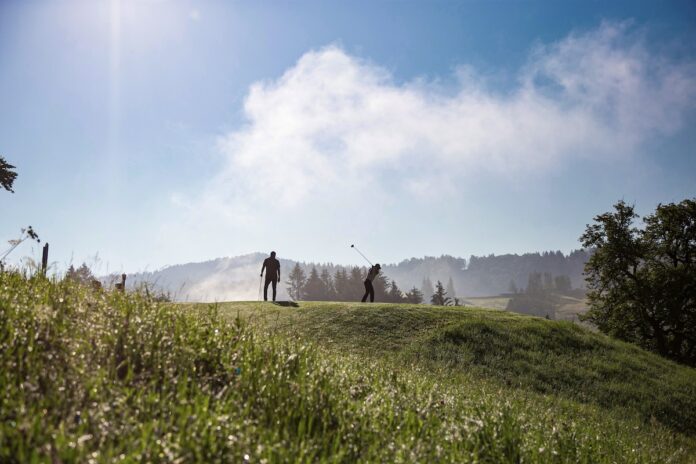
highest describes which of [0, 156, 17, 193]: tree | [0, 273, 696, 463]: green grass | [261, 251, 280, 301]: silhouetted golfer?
[0, 156, 17, 193]: tree

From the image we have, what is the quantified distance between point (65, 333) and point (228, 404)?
91.6 inches

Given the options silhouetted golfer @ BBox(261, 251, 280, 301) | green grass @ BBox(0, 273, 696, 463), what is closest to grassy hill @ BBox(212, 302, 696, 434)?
silhouetted golfer @ BBox(261, 251, 280, 301)

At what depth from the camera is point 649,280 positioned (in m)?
34.3

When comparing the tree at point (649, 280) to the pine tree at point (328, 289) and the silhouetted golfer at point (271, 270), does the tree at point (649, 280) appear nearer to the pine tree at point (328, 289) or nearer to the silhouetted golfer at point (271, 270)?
the silhouetted golfer at point (271, 270)

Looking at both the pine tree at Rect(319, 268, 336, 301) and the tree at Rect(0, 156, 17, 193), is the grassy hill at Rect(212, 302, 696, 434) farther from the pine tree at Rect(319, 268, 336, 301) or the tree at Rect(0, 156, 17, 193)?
the pine tree at Rect(319, 268, 336, 301)

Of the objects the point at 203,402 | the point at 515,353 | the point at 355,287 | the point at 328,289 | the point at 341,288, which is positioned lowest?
the point at 515,353

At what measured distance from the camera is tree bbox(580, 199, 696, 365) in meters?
33.4

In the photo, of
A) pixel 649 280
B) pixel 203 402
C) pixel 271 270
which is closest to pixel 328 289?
pixel 649 280

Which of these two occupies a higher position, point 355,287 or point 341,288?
point 355,287

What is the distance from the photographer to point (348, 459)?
4.55 m

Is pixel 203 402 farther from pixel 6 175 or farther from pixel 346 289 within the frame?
pixel 346 289

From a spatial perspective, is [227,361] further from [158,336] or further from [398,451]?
[398,451]

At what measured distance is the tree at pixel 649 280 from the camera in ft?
110

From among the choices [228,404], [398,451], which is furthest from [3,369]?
[398,451]
